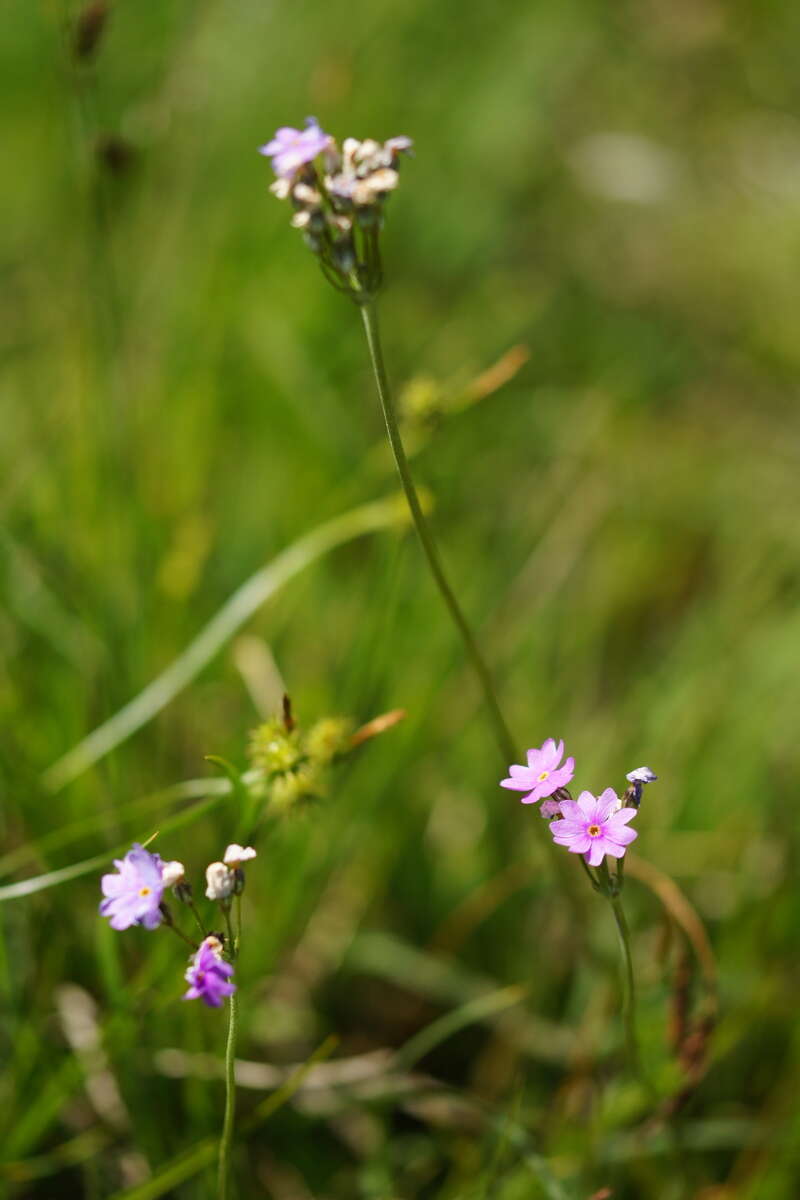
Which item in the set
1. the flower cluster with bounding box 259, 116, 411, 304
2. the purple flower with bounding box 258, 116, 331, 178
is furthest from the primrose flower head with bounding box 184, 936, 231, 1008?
the purple flower with bounding box 258, 116, 331, 178

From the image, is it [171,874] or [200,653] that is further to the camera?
[200,653]

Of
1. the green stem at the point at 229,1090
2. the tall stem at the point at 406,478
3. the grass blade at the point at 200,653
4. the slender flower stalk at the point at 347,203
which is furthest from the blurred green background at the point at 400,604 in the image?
the slender flower stalk at the point at 347,203

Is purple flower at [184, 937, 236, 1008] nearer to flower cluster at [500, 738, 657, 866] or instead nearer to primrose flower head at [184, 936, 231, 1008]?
primrose flower head at [184, 936, 231, 1008]

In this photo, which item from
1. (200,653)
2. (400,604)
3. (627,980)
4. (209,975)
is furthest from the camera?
(400,604)

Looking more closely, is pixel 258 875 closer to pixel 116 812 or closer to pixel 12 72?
pixel 116 812

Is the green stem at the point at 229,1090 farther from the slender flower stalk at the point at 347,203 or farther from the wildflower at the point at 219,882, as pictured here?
the slender flower stalk at the point at 347,203

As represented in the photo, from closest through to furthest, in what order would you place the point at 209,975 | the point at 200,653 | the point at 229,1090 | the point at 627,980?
the point at 209,975, the point at 229,1090, the point at 627,980, the point at 200,653

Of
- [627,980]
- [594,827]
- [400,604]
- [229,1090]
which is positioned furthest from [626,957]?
[400,604]

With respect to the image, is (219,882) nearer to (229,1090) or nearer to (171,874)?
(171,874)
